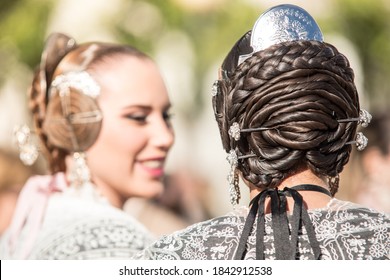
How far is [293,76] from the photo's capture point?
179 cm

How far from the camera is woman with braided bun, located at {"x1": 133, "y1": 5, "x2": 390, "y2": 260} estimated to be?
1.78 metres

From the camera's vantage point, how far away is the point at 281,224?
1779 mm

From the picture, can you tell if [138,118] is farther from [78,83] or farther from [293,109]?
[293,109]

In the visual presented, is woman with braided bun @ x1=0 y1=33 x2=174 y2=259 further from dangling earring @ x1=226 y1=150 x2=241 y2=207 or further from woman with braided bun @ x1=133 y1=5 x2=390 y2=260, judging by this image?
woman with braided bun @ x1=133 y1=5 x2=390 y2=260

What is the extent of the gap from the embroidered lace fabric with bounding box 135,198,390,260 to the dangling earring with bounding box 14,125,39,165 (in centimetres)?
218

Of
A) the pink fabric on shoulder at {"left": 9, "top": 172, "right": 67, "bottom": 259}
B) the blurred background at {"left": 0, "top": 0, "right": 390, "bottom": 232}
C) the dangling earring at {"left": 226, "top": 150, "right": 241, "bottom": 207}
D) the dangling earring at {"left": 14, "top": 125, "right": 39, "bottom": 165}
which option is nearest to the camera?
the dangling earring at {"left": 226, "top": 150, "right": 241, "bottom": 207}

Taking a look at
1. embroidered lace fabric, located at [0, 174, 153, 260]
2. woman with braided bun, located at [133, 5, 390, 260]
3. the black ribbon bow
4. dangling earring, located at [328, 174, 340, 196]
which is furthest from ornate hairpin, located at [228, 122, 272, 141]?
embroidered lace fabric, located at [0, 174, 153, 260]

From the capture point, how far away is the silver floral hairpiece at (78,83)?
361 centimetres

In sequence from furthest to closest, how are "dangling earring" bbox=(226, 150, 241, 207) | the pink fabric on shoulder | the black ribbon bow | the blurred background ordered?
the blurred background
the pink fabric on shoulder
"dangling earring" bbox=(226, 150, 241, 207)
the black ribbon bow

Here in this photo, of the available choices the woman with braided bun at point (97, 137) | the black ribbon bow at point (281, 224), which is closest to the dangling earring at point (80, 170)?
the woman with braided bun at point (97, 137)

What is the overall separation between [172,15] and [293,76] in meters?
2.79

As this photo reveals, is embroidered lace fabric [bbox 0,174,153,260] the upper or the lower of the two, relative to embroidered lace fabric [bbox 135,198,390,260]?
lower
